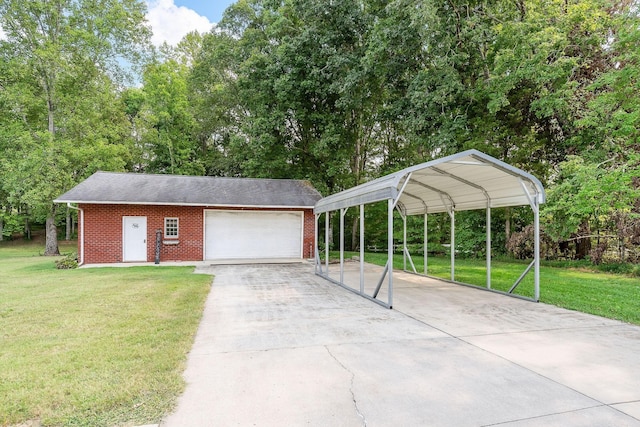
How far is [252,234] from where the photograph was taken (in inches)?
593

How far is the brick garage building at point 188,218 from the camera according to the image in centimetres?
1306

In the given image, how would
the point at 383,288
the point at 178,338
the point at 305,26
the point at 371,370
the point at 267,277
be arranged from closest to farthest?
the point at 371,370, the point at 178,338, the point at 383,288, the point at 267,277, the point at 305,26

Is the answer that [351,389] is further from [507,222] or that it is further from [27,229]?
[27,229]

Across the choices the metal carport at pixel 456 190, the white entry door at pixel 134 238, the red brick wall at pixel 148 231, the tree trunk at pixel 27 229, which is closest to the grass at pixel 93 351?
the metal carport at pixel 456 190

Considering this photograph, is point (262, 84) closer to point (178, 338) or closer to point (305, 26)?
point (305, 26)

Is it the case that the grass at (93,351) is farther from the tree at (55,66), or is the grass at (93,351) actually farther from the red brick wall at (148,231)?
the tree at (55,66)

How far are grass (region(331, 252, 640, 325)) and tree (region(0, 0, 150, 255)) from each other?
17.0 m

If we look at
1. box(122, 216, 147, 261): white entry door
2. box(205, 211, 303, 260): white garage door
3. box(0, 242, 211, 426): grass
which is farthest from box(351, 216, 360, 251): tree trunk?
box(0, 242, 211, 426): grass

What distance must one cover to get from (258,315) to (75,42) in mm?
19792

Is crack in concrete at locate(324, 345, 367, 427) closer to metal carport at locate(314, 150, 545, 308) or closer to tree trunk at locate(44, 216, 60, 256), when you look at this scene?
metal carport at locate(314, 150, 545, 308)

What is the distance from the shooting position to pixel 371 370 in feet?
12.3

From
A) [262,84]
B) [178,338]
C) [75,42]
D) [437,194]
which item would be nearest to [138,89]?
[75,42]

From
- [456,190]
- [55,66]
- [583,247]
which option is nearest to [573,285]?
[456,190]

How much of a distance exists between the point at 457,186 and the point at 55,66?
2000 cm
